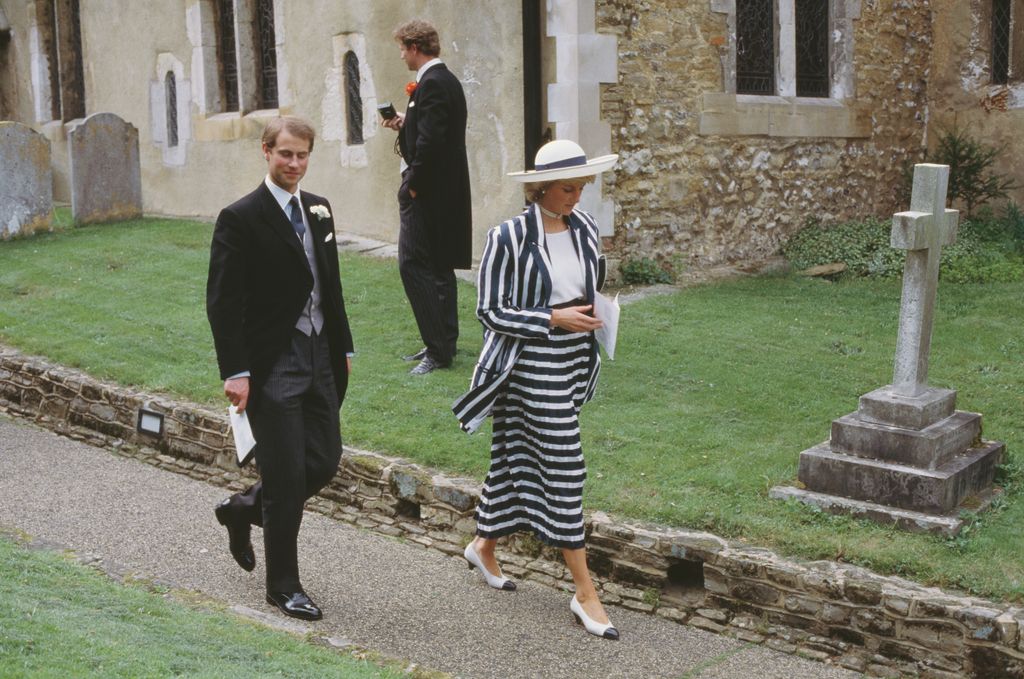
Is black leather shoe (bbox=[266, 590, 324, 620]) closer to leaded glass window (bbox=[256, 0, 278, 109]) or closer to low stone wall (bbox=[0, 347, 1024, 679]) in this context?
low stone wall (bbox=[0, 347, 1024, 679])

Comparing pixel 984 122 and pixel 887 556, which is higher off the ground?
pixel 984 122

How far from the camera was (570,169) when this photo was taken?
4773 mm

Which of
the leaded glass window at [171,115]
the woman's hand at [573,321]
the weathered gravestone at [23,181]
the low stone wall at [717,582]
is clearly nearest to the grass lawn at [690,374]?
the low stone wall at [717,582]

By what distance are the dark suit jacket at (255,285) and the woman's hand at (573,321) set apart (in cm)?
100

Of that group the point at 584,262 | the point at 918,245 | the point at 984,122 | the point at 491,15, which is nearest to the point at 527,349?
the point at 584,262

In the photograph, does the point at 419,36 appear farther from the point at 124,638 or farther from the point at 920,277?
the point at 124,638

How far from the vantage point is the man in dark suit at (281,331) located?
15.6ft

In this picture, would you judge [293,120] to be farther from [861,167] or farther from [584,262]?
[861,167]

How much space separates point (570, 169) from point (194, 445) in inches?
141

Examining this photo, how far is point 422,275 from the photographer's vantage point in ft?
26.0

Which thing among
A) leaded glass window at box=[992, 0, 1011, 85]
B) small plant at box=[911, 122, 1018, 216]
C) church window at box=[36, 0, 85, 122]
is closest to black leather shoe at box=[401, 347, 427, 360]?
small plant at box=[911, 122, 1018, 216]

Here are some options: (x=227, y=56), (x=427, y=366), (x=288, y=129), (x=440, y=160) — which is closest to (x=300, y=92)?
(x=227, y=56)

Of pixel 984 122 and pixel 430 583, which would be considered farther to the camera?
pixel 984 122

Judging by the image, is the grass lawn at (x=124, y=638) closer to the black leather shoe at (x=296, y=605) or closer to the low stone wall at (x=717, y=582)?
the black leather shoe at (x=296, y=605)
